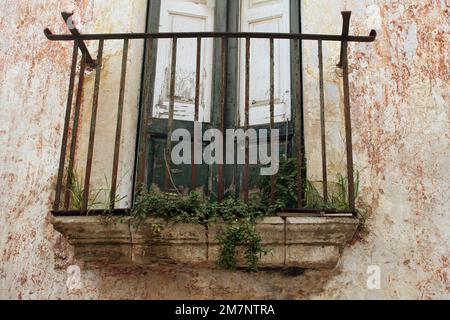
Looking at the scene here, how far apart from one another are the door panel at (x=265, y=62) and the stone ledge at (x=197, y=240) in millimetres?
921

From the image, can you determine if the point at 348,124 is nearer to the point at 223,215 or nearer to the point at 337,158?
the point at 337,158

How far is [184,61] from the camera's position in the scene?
4.62m

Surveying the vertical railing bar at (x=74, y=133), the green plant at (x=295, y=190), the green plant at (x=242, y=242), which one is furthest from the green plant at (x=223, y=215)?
the vertical railing bar at (x=74, y=133)

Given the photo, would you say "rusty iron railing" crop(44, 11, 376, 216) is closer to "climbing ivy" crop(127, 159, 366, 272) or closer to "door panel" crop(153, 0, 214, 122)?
"climbing ivy" crop(127, 159, 366, 272)

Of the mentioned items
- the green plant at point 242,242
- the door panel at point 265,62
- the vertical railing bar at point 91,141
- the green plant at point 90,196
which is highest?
the door panel at point 265,62

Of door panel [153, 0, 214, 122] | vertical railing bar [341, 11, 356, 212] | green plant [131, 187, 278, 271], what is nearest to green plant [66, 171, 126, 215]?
green plant [131, 187, 278, 271]

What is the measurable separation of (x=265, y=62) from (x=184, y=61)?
22.0 inches

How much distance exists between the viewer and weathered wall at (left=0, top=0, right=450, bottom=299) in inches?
151

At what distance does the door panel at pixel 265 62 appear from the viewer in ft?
14.5

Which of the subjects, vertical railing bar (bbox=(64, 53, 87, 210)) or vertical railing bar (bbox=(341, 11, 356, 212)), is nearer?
vertical railing bar (bbox=(341, 11, 356, 212))

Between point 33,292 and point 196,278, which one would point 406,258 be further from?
point 33,292

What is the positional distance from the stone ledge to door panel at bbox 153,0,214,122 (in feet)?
3.24

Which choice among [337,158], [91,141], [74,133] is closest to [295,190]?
[337,158]

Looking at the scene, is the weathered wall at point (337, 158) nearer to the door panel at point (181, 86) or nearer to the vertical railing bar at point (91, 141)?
the door panel at point (181, 86)
